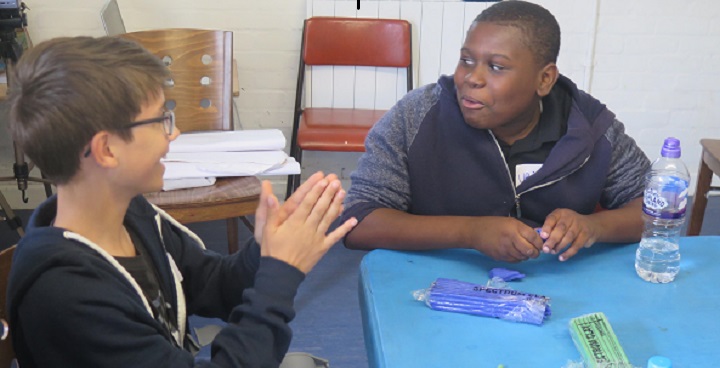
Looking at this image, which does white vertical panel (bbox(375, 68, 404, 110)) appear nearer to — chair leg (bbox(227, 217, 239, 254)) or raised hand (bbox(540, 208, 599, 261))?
chair leg (bbox(227, 217, 239, 254))

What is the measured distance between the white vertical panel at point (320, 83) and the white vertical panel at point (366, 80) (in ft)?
0.40

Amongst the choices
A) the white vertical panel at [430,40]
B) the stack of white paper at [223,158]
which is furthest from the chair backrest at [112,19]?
the white vertical panel at [430,40]

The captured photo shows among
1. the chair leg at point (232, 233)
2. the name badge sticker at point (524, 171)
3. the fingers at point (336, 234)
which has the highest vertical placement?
the fingers at point (336, 234)

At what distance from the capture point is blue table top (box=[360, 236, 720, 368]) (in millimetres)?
1118

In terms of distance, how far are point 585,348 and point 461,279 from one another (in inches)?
11.6

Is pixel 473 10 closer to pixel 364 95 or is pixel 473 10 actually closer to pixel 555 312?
pixel 364 95

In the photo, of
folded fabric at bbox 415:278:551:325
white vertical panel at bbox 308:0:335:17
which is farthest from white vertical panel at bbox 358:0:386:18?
folded fabric at bbox 415:278:551:325

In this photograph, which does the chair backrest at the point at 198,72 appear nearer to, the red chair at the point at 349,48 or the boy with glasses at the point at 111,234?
the red chair at the point at 349,48

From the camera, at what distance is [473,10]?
3.42 metres

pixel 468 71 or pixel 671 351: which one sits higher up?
pixel 468 71

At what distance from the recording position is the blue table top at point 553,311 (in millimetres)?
1118

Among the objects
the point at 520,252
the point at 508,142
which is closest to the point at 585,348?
the point at 520,252

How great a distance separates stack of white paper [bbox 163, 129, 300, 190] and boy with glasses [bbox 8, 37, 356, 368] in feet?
3.76

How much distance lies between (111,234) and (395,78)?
2.48m
